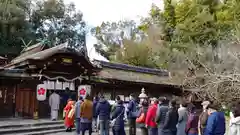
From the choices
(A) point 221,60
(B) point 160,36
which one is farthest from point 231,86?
(B) point 160,36

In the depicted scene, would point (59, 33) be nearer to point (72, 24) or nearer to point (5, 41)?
point (72, 24)

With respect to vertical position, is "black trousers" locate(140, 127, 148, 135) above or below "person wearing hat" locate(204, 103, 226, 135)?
below

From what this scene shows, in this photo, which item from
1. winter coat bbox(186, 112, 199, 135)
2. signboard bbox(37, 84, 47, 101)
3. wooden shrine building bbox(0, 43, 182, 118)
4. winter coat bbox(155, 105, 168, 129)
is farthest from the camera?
signboard bbox(37, 84, 47, 101)

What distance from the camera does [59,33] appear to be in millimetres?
40844

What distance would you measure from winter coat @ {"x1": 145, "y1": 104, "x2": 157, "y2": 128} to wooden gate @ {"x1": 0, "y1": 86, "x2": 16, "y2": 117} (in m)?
9.28

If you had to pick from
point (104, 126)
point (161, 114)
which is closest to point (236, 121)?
point (161, 114)

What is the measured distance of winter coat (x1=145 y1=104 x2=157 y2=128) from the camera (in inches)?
381

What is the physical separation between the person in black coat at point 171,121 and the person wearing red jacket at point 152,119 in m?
0.90

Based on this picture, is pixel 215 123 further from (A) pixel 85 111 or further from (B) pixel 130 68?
(B) pixel 130 68

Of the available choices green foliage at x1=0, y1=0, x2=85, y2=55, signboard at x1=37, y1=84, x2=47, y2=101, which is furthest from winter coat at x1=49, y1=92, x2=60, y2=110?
green foliage at x1=0, y1=0, x2=85, y2=55

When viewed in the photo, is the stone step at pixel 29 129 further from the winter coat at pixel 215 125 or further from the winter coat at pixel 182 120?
the winter coat at pixel 215 125

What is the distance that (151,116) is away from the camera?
32.0 ft

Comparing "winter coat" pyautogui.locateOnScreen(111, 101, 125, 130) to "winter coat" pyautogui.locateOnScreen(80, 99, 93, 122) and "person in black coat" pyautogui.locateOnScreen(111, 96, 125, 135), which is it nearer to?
"person in black coat" pyautogui.locateOnScreen(111, 96, 125, 135)

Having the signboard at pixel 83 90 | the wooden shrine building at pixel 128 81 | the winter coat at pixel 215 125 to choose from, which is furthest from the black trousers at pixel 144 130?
the wooden shrine building at pixel 128 81
